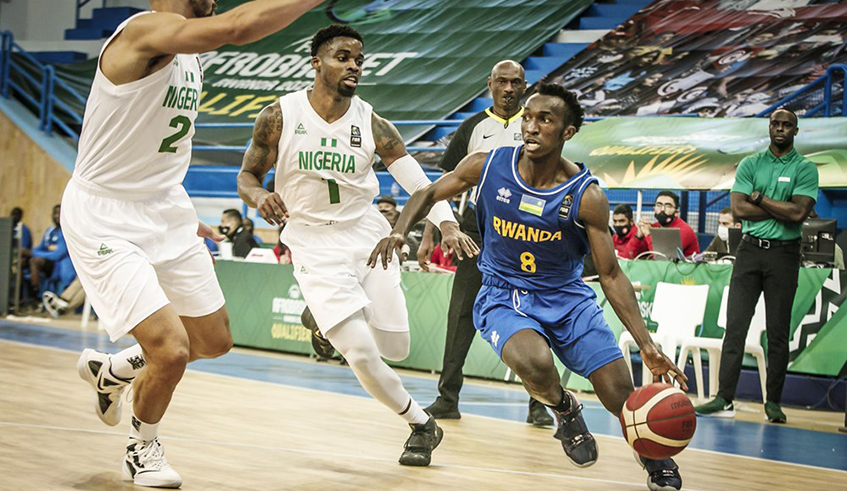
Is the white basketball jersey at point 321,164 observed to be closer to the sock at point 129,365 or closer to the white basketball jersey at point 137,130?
the white basketball jersey at point 137,130

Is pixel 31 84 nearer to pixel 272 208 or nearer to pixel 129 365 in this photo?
pixel 129 365

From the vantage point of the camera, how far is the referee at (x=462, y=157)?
285 inches

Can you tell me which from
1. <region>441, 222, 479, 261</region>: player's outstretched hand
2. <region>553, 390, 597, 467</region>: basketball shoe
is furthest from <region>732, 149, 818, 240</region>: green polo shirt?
<region>553, 390, 597, 467</region>: basketball shoe

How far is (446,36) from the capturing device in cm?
2025

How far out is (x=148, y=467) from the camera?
4574 mm

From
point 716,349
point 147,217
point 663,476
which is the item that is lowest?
point 716,349

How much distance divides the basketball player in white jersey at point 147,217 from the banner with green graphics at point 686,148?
782cm

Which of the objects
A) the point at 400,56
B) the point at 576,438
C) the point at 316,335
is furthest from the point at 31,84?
the point at 576,438

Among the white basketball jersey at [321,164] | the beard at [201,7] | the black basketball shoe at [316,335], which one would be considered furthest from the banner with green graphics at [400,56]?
the beard at [201,7]

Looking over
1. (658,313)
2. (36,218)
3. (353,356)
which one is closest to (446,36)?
(36,218)

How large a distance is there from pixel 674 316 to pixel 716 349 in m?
0.49

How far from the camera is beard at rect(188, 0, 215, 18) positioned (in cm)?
462

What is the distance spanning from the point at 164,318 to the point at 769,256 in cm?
562

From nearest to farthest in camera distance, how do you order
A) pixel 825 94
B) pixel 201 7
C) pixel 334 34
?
pixel 201 7 → pixel 334 34 → pixel 825 94
